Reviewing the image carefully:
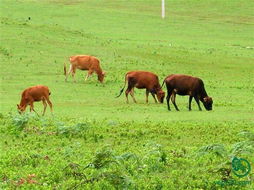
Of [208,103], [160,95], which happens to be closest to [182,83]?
[208,103]

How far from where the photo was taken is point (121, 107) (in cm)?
2409

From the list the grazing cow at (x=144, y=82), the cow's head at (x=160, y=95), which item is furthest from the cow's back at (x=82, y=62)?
the cow's head at (x=160, y=95)

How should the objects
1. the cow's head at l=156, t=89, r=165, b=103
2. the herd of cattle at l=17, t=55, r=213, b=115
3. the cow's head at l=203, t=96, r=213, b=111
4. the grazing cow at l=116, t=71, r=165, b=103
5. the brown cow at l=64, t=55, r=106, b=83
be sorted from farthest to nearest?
the brown cow at l=64, t=55, r=106, b=83, the grazing cow at l=116, t=71, r=165, b=103, the cow's head at l=156, t=89, r=165, b=103, the cow's head at l=203, t=96, r=213, b=111, the herd of cattle at l=17, t=55, r=213, b=115

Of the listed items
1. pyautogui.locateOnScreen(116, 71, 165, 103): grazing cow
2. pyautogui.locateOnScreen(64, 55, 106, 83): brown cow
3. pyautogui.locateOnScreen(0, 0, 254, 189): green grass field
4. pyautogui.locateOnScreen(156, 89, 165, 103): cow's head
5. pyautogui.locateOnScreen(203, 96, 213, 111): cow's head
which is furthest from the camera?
pyautogui.locateOnScreen(64, 55, 106, 83): brown cow

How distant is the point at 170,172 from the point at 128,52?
29037mm

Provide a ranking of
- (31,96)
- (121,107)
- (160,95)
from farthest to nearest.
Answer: (160,95)
(121,107)
(31,96)

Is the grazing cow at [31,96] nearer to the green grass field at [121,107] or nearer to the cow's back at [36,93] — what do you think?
the cow's back at [36,93]

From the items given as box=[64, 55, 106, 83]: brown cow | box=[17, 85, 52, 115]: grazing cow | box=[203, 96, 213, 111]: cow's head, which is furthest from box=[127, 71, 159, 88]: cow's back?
box=[64, 55, 106, 83]: brown cow

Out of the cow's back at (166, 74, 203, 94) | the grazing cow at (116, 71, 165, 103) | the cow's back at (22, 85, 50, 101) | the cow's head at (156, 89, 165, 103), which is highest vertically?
the cow's back at (22, 85, 50, 101)

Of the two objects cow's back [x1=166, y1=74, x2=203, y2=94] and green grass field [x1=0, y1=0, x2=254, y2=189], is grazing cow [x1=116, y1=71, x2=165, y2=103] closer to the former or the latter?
green grass field [x1=0, y1=0, x2=254, y2=189]

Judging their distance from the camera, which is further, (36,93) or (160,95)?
(160,95)

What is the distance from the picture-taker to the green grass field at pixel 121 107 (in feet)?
38.3

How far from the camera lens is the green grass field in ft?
38.3

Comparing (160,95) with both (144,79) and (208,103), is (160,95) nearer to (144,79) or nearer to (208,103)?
(144,79)
